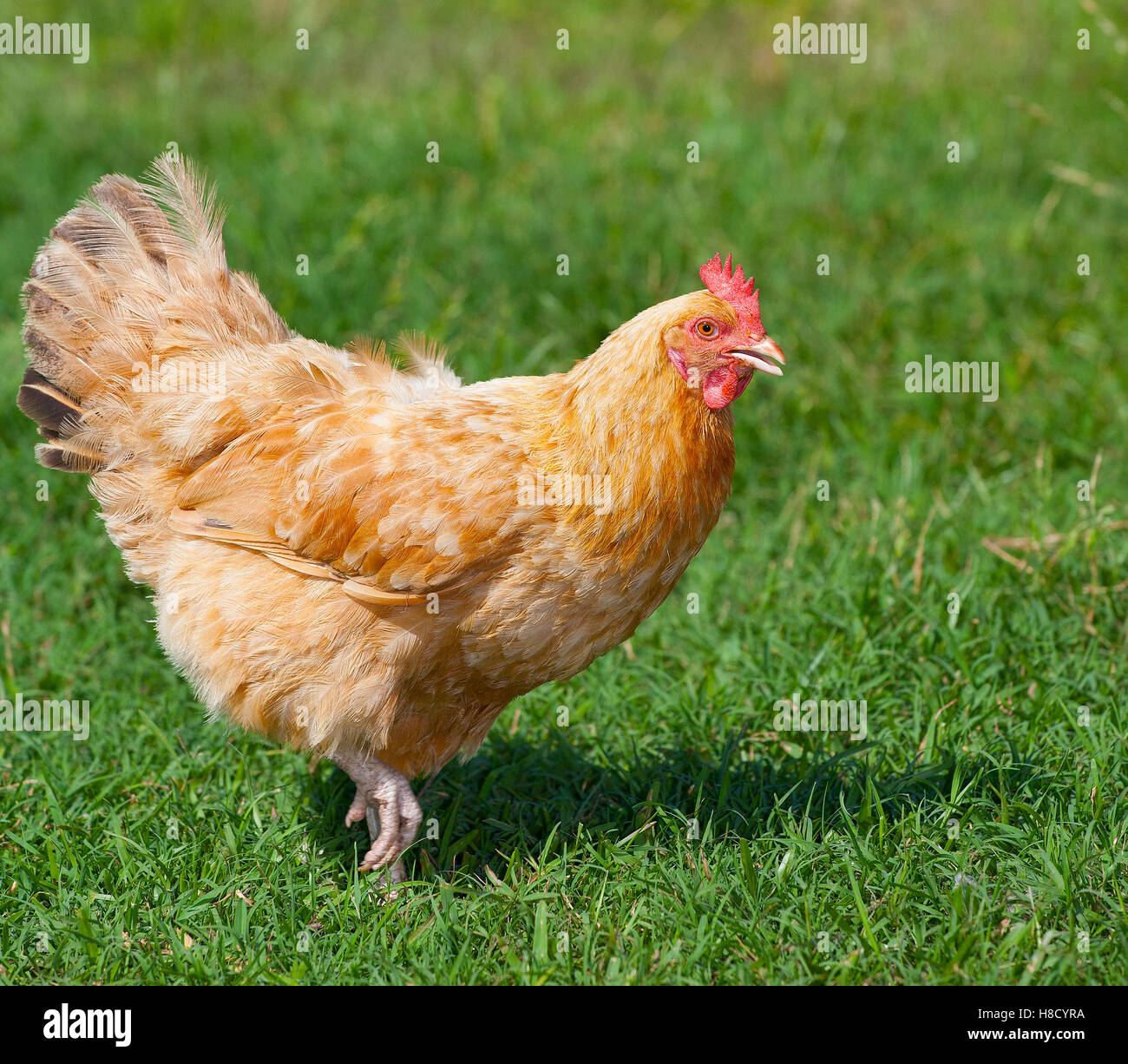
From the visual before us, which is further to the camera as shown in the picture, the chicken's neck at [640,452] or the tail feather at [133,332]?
the tail feather at [133,332]

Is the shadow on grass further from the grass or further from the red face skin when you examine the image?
the red face skin

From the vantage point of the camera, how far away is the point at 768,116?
894 cm

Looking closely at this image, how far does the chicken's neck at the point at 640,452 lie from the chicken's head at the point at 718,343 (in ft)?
0.12

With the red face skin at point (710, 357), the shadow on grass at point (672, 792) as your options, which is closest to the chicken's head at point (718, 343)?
the red face skin at point (710, 357)

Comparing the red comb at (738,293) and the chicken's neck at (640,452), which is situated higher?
the red comb at (738,293)

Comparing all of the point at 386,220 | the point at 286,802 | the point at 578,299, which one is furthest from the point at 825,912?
the point at 386,220

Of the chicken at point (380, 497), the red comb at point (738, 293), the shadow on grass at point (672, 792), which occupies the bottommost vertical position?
the shadow on grass at point (672, 792)

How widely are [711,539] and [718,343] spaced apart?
2.39 m

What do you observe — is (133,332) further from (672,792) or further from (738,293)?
(672,792)

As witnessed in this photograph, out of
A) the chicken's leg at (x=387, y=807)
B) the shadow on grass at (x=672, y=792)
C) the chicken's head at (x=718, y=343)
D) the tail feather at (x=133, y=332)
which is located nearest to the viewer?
the chicken's head at (x=718, y=343)

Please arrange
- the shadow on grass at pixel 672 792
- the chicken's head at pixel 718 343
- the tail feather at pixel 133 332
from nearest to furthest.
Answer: the chicken's head at pixel 718 343 < the shadow on grass at pixel 672 792 < the tail feather at pixel 133 332

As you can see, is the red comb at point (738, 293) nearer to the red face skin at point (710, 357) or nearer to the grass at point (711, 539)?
the red face skin at point (710, 357)

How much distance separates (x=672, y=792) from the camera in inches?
169

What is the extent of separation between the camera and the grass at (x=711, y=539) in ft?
12.0
